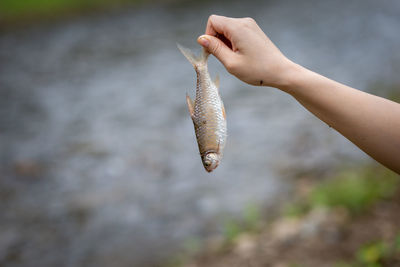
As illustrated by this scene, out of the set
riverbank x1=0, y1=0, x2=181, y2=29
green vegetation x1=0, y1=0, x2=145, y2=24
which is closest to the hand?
riverbank x1=0, y1=0, x2=181, y2=29

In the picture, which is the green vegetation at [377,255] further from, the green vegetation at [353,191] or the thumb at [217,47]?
the thumb at [217,47]

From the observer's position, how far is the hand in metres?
1.87

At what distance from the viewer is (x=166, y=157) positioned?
7363 millimetres

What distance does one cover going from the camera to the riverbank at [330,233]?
3.65m

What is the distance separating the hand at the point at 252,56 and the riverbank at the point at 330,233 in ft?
7.12

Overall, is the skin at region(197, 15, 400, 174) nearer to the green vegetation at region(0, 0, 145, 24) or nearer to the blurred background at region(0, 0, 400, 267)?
the blurred background at region(0, 0, 400, 267)

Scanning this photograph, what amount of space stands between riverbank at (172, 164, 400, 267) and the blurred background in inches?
0.9

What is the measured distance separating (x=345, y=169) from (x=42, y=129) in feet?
21.2

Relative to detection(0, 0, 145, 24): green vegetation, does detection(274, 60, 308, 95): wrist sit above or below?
above

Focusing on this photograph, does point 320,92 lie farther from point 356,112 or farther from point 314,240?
point 314,240

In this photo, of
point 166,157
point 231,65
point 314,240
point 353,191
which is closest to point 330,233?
point 314,240

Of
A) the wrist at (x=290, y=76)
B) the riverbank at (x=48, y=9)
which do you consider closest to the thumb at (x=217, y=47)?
the wrist at (x=290, y=76)

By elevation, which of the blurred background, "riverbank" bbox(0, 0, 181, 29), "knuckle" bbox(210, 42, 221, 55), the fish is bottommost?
A: "riverbank" bbox(0, 0, 181, 29)

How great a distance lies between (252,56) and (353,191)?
3102 millimetres
